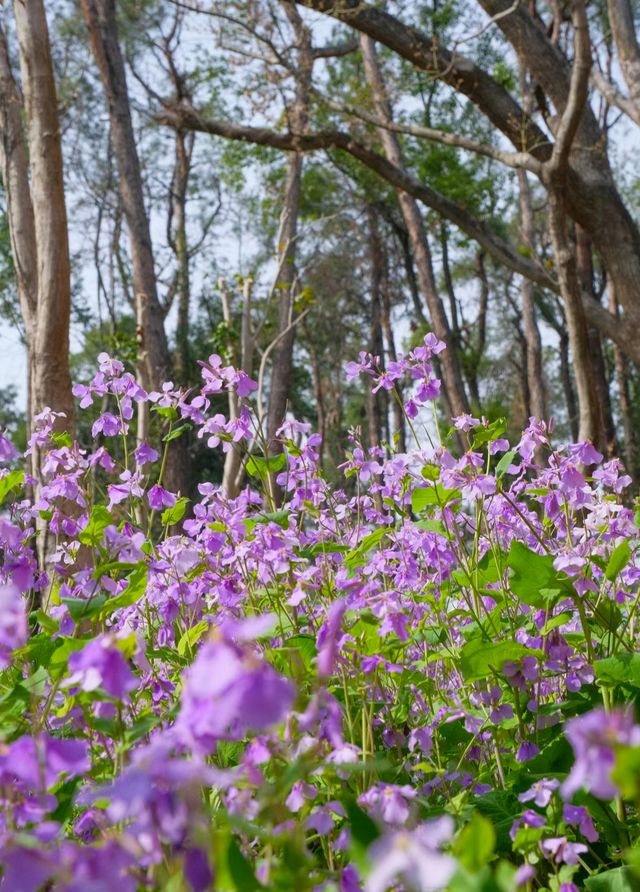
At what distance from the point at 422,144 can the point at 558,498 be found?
1492 centimetres

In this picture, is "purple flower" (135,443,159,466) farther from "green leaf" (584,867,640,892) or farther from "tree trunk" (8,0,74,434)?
"tree trunk" (8,0,74,434)

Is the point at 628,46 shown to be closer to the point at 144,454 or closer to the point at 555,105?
the point at 555,105

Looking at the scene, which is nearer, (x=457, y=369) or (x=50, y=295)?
(x=50, y=295)

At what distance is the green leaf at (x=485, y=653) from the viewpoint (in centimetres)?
163

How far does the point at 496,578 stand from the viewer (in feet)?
7.23

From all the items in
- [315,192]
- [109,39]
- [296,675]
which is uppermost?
[315,192]

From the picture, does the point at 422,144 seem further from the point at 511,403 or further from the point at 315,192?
the point at 511,403

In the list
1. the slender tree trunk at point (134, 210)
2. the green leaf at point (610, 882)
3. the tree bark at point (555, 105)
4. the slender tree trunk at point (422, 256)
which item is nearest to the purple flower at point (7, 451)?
the green leaf at point (610, 882)

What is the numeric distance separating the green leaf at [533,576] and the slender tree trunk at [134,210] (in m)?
8.41

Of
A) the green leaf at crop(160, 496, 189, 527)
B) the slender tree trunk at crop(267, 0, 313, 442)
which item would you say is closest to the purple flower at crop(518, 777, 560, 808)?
the green leaf at crop(160, 496, 189, 527)

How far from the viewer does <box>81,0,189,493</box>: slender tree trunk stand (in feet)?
33.9

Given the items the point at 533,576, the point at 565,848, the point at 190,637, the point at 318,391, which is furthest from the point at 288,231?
the point at 318,391

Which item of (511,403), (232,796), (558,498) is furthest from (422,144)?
(232,796)

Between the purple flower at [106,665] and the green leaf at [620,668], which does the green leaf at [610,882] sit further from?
the purple flower at [106,665]
